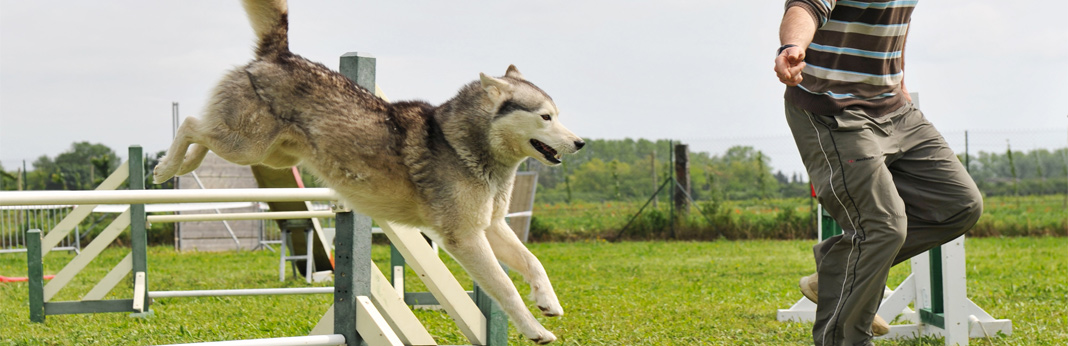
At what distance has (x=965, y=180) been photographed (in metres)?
3.47

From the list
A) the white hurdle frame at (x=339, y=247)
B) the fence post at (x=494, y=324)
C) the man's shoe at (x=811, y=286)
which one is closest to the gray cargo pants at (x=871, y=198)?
the man's shoe at (x=811, y=286)

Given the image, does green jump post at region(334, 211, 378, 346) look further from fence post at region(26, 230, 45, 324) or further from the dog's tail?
fence post at region(26, 230, 45, 324)

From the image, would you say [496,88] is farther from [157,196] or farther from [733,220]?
[733,220]

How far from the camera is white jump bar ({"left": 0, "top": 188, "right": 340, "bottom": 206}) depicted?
2.91 meters

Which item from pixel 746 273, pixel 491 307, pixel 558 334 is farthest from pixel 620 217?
pixel 491 307

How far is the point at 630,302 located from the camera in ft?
23.4

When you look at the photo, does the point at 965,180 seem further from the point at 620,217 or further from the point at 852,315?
the point at 620,217

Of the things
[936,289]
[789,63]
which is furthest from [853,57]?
[936,289]

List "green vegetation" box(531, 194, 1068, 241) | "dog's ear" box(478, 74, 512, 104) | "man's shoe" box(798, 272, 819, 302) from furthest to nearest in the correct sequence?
"green vegetation" box(531, 194, 1068, 241), "man's shoe" box(798, 272, 819, 302), "dog's ear" box(478, 74, 512, 104)

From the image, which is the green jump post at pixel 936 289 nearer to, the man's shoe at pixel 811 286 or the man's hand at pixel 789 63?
the man's shoe at pixel 811 286

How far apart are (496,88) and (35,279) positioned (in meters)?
4.82

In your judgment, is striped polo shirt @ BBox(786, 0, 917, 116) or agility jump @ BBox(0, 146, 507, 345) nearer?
agility jump @ BBox(0, 146, 507, 345)

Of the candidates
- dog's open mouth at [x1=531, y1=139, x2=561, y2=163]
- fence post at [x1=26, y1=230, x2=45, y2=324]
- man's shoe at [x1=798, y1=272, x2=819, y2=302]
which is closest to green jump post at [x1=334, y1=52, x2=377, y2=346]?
dog's open mouth at [x1=531, y1=139, x2=561, y2=163]

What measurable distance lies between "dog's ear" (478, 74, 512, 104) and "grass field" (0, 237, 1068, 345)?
1937mm
